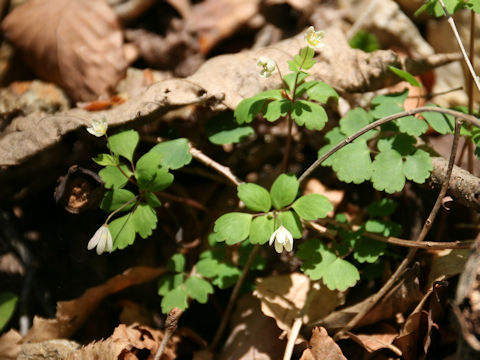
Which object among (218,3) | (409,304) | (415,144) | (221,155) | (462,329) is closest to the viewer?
(462,329)

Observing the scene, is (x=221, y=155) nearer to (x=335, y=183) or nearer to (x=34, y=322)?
(x=335, y=183)

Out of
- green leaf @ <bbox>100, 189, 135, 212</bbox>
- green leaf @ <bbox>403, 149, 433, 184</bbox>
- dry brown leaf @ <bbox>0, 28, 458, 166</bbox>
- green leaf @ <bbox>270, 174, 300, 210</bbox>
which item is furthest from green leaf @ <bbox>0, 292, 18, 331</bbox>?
green leaf @ <bbox>403, 149, 433, 184</bbox>

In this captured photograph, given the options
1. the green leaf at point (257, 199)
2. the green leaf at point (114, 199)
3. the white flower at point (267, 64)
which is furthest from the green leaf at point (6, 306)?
the white flower at point (267, 64)

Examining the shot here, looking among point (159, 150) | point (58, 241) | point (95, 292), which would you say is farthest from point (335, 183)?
point (58, 241)

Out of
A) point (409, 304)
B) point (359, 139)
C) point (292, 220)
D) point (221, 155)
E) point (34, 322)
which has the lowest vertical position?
point (34, 322)

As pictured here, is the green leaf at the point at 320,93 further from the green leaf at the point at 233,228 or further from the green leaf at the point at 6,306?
the green leaf at the point at 6,306
